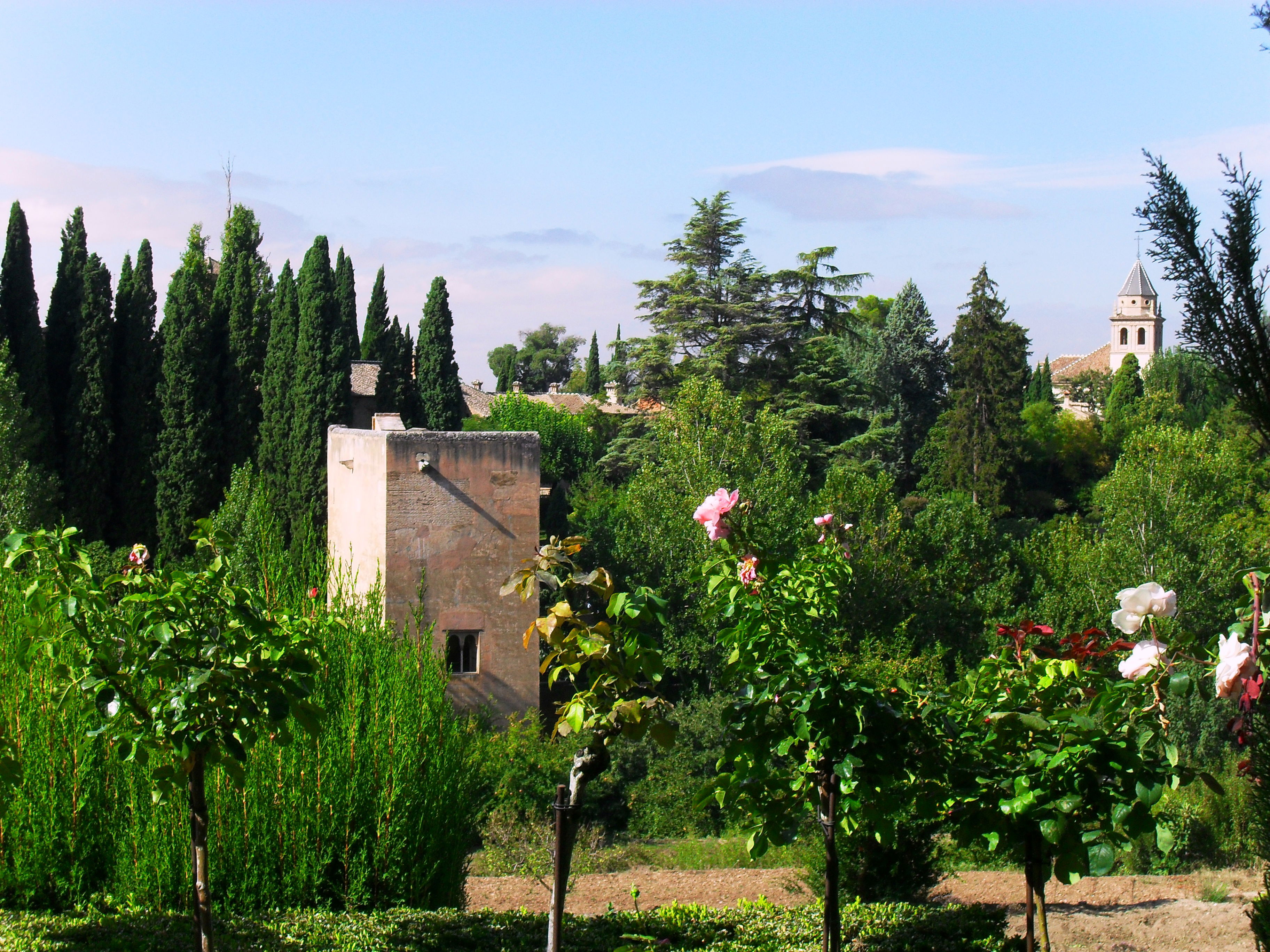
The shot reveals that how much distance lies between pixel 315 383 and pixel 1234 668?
2738 centimetres

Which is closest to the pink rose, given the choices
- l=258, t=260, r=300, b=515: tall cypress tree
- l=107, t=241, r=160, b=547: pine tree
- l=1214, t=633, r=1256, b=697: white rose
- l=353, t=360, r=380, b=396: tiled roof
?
l=1214, t=633, r=1256, b=697: white rose

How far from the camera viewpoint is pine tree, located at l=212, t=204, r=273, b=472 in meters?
29.2

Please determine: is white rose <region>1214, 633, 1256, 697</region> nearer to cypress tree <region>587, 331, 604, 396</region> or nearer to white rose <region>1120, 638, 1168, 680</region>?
white rose <region>1120, 638, 1168, 680</region>

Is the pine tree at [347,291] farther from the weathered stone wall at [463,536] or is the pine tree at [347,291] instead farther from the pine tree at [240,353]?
the weathered stone wall at [463,536]

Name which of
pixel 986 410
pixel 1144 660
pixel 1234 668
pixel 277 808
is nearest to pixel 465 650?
pixel 277 808

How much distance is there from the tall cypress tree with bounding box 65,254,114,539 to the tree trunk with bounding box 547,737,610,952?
2615 centimetres

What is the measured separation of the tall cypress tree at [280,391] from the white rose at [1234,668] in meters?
26.5

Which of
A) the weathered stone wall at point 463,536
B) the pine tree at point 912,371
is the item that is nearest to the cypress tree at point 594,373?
the pine tree at point 912,371

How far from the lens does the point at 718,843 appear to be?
1493 cm

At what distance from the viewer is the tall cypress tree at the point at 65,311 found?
2817 cm

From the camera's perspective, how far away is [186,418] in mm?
28344

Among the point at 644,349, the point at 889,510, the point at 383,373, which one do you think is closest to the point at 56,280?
the point at 383,373

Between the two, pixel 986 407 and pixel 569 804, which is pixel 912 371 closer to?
pixel 986 407

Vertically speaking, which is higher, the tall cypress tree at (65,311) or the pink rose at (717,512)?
the tall cypress tree at (65,311)
